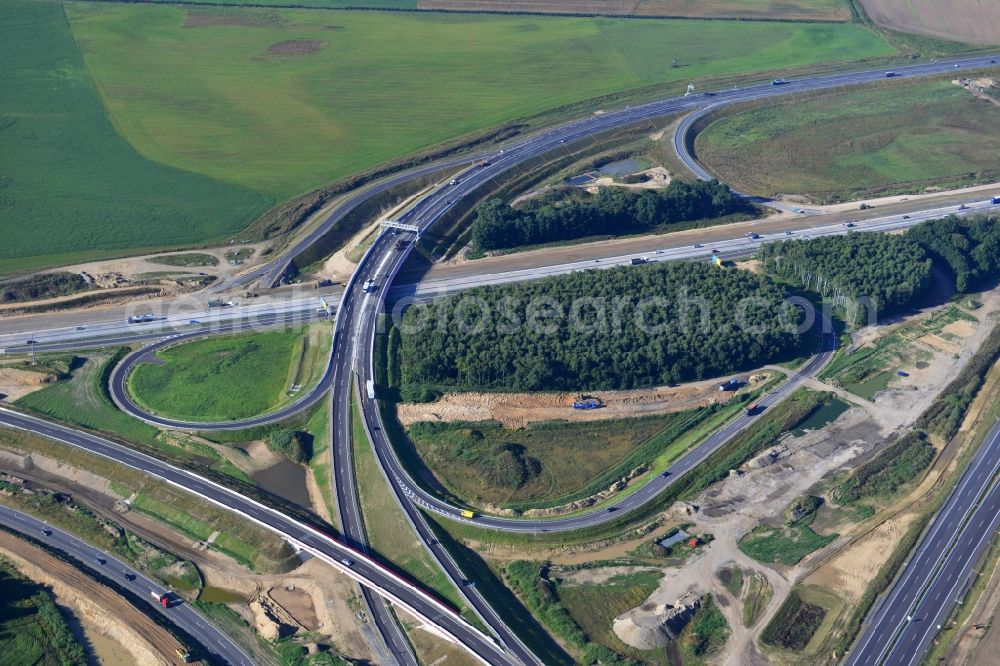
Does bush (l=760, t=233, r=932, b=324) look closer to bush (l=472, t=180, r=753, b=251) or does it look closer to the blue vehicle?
bush (l=472, t=180, r=753, b=251)

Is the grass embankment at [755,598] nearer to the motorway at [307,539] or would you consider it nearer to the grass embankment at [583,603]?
the grass embankment at [583,603]

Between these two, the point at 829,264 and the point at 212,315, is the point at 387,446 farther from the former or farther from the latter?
the point at 829,264

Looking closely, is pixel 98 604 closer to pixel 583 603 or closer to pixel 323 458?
pixel 323 458

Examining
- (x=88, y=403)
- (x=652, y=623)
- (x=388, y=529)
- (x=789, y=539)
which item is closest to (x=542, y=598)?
(x=652, y=623)


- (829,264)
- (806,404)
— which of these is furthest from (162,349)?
(829,264)

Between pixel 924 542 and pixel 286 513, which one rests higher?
pixel 286 513

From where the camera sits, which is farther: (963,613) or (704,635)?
(963,613)
